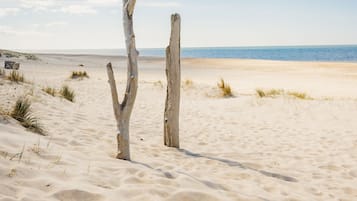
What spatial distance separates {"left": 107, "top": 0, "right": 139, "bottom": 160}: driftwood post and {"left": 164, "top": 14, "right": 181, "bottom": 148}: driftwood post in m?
1.23

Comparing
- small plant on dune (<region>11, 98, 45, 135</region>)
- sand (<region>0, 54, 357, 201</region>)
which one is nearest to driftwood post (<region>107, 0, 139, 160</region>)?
sand (<region>0, 54, 357, 201</region>)

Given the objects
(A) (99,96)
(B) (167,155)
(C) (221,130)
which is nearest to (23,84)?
(A) (99,96)

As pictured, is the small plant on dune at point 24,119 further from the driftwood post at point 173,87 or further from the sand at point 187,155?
the driftwood post at point 173,87

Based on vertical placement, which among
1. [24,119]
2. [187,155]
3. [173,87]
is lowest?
[187,155]

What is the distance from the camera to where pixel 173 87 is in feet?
19.0

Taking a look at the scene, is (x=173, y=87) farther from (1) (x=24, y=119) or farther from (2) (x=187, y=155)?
(1) (x=24, y=119)

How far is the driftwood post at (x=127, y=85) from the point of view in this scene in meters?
4.41

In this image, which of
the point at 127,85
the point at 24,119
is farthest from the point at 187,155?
the point at 24,119

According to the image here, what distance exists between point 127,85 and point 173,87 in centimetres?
137

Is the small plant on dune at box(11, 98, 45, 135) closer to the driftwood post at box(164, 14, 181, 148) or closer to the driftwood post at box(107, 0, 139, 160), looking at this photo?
the driftwood post at box(107, 0, 139, 160)

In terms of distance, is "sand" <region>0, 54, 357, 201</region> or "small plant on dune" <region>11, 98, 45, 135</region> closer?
"sand" <region>0, 54, 357, 201</region>

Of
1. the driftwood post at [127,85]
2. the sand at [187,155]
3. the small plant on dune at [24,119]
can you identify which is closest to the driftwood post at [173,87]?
the sand at [187,155]

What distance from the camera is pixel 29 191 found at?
291cm

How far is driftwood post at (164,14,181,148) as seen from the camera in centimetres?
566
